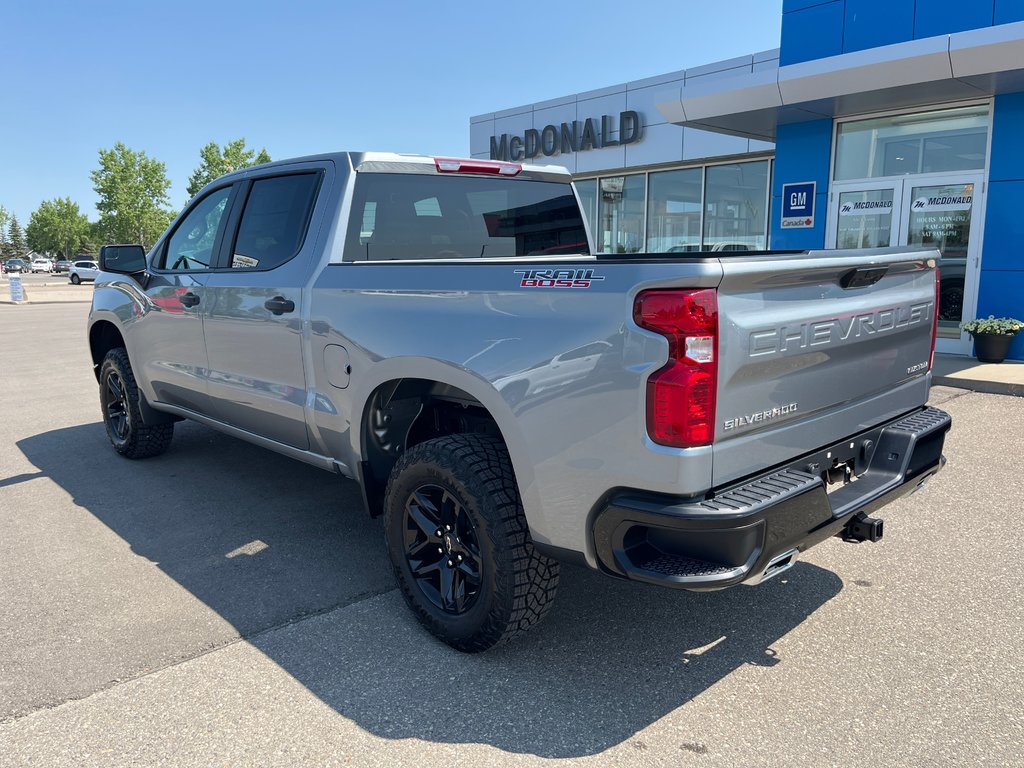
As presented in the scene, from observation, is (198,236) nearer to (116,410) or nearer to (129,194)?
(116,410)

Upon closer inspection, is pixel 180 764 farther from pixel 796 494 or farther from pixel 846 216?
pixel 846 216

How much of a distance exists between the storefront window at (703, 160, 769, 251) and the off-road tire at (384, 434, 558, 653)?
→ 13251 millimetres

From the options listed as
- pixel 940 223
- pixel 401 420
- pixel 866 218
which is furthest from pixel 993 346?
pixel 401 420

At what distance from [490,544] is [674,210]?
1529 centimetres

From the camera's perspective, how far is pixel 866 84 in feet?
32.4

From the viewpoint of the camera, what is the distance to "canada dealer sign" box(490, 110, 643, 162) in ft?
55.4

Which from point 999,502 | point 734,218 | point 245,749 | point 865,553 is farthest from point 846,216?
point 245,749

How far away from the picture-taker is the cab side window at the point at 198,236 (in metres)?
4.64

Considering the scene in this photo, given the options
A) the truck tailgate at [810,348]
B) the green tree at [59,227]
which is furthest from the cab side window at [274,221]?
the green tree at [59,227]

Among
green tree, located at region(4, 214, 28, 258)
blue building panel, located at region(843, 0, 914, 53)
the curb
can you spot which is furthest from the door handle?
green tree, located at region(4, 214, 28, 258)

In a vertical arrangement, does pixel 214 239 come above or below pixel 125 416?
above

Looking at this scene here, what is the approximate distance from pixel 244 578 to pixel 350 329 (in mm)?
1363

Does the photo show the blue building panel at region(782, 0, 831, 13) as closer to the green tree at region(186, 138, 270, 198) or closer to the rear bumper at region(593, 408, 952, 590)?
the rear bumper at region(593, 408, 952, 590)

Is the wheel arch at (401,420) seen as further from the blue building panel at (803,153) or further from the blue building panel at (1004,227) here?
the blue building panel at (803,153)
